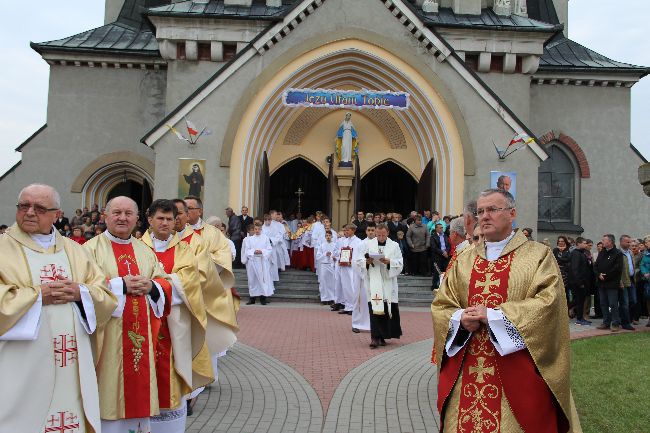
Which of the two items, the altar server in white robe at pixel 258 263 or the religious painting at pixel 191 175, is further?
the religious painting at pixel 191 175

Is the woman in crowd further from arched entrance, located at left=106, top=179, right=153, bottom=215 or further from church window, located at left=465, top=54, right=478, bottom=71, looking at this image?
arched entrance, located at left=106, top=179, right=153, bottom=215

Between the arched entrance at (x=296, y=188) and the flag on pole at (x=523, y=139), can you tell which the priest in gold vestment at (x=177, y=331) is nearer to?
the flag on pole at (x=523, y=139)

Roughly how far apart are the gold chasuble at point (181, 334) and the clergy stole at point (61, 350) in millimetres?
1035

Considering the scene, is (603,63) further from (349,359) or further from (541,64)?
(349,359)

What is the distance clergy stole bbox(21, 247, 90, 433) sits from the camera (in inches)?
144

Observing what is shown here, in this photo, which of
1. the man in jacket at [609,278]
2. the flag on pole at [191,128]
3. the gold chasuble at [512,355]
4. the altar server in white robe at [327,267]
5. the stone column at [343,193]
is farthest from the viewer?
the stone column at [343,193]

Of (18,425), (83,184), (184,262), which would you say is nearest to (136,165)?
(83,184)

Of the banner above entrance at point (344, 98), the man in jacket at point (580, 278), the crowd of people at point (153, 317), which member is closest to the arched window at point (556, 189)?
the banner above entrance at point (344, 98)

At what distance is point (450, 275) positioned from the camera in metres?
4.10

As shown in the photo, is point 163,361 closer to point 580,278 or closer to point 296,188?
point 580,278

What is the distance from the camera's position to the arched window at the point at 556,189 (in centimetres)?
2280

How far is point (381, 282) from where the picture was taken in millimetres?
9859

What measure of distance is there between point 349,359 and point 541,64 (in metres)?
17.5

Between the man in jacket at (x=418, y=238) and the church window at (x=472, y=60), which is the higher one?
the church window at (x=472, y=60)
